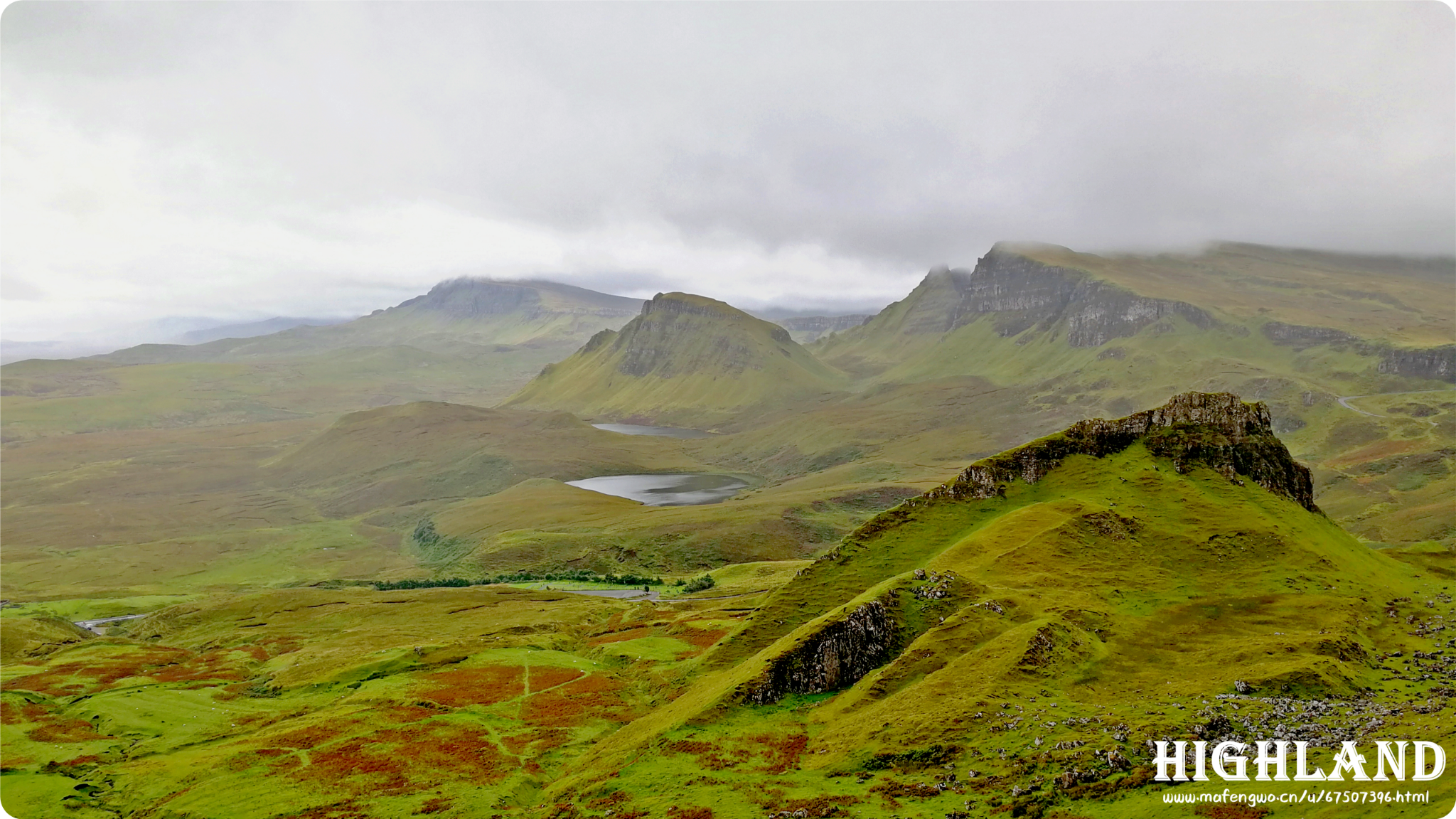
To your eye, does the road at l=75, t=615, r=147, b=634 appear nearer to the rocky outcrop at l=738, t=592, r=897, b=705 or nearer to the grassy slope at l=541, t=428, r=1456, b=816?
the grassy slope at l=541, t=428, r=1456, b=816

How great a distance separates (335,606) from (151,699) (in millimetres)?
68037

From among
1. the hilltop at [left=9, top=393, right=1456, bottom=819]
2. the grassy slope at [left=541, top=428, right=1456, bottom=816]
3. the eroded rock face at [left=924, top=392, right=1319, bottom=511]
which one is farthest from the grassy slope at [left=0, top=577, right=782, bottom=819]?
the eroded rock face at [left=924, top=392, right=1319, bottom=511]

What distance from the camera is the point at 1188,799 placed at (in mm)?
45969

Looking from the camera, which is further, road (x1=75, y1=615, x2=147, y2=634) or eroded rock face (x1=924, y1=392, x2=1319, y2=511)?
road (x1=75, y1=615, x2=147, y2=634)

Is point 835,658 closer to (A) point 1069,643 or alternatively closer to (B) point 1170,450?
(A) point 1069,643

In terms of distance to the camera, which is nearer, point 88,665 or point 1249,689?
point 1249,689

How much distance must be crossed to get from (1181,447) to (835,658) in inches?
2128

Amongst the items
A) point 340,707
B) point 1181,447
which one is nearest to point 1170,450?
point 1181,447

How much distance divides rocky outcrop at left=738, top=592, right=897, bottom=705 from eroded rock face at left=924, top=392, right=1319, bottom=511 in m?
30.2

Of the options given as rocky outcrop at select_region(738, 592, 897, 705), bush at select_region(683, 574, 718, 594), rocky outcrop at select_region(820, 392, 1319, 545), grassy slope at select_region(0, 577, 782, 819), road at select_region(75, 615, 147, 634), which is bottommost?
road at select_region(75, 615, 147, 634)

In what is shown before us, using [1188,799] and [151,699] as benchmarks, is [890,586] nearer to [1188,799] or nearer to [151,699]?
[1188,799]

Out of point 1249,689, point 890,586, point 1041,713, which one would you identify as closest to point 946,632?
point 890,586

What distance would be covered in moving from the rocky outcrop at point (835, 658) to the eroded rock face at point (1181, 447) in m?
30.2

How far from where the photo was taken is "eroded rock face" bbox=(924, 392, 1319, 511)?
329 ft
